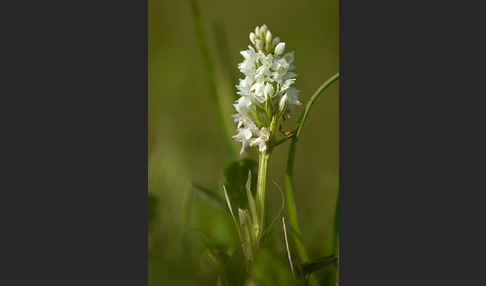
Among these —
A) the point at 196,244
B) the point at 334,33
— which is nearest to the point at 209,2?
the point at 334,33

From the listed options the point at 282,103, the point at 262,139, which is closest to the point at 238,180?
the point at 262,139

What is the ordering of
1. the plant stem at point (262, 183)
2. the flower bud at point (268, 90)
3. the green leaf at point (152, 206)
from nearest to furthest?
the flower bud at point (268, 90), the plant stem at point (262, 183), the green leaf at point (152, 206)

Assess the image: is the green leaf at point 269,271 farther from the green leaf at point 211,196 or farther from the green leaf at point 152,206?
the green leaf at point 152,206

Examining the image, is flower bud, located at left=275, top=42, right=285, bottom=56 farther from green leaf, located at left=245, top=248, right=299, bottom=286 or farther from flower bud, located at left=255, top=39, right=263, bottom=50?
green leaf, located at left=245, top=248, right=299, bottom=286

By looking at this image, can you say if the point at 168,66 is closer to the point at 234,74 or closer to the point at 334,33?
the point at 234,74

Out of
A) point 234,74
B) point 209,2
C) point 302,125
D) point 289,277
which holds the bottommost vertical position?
point 289,277

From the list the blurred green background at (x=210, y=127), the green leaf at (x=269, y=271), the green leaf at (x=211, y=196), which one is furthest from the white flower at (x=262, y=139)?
the green leaf at (x=269, y=271)
